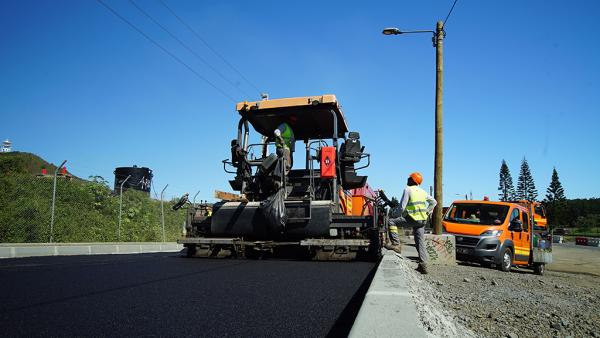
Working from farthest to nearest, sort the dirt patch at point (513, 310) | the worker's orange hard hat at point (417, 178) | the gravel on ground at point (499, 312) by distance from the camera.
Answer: the worker's orange hard hat at point (417, 178) → the dirt patch at point (513, 310) → the gravel on ground at point (499, 312)

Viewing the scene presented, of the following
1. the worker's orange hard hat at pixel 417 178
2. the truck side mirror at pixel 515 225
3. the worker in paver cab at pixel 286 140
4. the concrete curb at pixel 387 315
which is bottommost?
the truck side mirror at pixel 515 225

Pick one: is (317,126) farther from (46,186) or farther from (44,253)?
(46,186)

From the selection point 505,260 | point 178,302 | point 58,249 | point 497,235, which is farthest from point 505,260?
point 58,249

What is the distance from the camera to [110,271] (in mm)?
5637

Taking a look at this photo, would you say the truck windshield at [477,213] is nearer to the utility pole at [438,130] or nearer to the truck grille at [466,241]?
the truck grille at [466,241]

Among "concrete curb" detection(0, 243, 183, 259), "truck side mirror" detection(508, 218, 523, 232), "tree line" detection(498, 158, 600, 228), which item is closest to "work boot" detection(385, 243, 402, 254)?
"truck side mirror" detection(508, 218, 523, 232)

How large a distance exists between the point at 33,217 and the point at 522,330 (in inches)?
528

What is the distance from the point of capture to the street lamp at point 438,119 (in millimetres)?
10602

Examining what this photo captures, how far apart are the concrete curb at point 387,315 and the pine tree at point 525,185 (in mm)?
95264

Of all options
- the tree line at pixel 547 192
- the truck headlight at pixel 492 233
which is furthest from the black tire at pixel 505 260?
the tree line at pixel 547 192

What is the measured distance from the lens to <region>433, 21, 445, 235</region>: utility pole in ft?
34.8

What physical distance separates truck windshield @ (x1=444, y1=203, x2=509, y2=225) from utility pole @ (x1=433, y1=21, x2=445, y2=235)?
219 centimetres

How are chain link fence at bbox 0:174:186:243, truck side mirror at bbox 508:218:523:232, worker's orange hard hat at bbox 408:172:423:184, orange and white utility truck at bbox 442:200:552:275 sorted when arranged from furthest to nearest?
chain link fence at bbox 0:174:186:243 → truck side mirror at bbox 508:218:523:232 → orange and white utility truck at bbox 442:200:552:275 → worker's orange hard hat at bbox 408:172:423:184

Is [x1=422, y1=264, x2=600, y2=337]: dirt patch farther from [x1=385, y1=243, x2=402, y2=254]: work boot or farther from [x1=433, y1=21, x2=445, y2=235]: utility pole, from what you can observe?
[x1=433, y1=21, x2=445, y2=235]: utility pole
